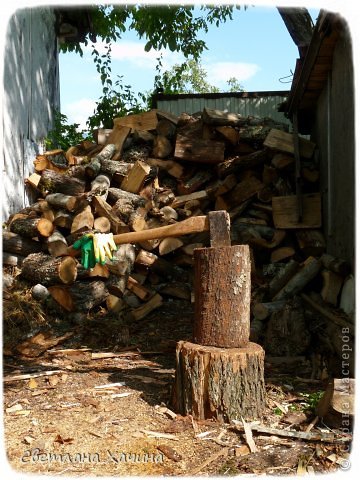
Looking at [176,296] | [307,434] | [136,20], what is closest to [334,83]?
[176,296]

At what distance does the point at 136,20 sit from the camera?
12383 millimetres

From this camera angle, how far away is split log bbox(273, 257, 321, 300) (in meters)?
6.04

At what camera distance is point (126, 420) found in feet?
11.9

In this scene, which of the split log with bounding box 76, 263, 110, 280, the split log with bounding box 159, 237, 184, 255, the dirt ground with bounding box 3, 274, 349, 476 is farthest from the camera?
the split log with bounding box 159, 237, 184, 255

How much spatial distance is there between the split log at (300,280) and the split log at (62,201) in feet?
10.2

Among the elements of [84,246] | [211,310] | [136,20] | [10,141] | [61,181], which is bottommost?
[211,310]

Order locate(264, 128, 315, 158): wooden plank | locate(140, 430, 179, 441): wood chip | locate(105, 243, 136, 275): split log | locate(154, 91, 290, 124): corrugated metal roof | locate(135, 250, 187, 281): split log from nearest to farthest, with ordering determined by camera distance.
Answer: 1. locate(140, 430, 179, 441): wood chip
2. locate(105, 243, 136, 275): split log
3. locate(135, 250, 187, 281): split log
4. locate(264, 128, 315, 158): wooden plank
5. locate(154, 91, 290, 124): corrugated metal roof

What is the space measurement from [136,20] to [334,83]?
7.64 m

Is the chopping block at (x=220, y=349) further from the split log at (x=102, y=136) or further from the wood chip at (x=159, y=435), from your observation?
the split log at (x=102, y=136)

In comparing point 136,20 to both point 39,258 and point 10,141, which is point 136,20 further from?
point 39,258

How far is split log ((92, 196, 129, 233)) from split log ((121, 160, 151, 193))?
2.37ft

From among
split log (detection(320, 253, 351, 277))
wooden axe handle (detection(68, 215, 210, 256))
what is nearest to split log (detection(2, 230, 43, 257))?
wooden axe handle (detection(68, 215, 210, 256))

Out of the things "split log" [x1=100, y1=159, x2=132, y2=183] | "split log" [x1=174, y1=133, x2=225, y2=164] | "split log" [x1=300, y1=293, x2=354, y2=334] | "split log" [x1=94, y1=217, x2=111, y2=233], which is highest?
"split log" [x1=174, y1=133, x2=225, y2=164]

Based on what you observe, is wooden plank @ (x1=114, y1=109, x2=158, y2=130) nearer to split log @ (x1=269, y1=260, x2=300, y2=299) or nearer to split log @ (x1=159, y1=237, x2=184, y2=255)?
split log @ (x1=159, y1=237, x2=184, y2=255)
